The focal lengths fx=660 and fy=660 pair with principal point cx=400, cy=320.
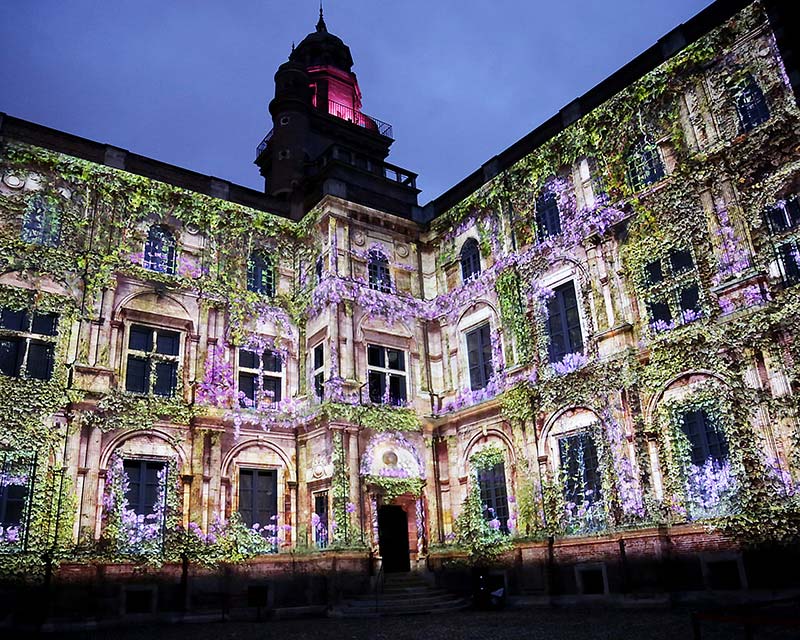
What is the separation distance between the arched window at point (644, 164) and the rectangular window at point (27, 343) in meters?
16.8

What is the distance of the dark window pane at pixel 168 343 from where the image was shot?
2033cm

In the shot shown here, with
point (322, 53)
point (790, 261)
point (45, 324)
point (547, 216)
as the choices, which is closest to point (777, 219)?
point (790, 261)

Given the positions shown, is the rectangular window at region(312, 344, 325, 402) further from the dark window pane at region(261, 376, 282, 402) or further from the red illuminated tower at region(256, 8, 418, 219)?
the red illuminated tower at region(256, 8, 418, 219)

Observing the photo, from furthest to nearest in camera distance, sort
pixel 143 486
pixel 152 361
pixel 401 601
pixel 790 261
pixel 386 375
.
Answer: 1. pixel 386 375
2. pixel 152 361
3. pixel 143 486
4. pixel 401 601
5. pixel 790 261

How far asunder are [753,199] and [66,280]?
18.4m

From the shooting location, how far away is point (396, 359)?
2270cm

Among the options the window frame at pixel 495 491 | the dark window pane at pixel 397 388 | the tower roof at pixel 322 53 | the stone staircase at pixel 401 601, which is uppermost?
the tower roof at pixel 322 53


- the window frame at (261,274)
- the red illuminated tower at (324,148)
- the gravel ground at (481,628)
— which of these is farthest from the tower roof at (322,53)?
the gravel ground at (481,628)

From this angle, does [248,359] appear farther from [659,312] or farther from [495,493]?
[659,312]

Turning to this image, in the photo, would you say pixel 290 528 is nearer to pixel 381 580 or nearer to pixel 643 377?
pixel 381 580

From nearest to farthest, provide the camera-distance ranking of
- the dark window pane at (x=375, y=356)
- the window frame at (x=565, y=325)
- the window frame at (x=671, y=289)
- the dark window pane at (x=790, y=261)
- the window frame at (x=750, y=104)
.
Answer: the dark window pane at (x=790, y=261) → the window frame at (x=750, y=104) → the window frame at (x=671, y=289) → the window frame at (x=565, y=325) → the dark window pane at (x=375, y=356)

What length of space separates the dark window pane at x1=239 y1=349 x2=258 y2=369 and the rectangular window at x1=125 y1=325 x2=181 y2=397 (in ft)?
6.62

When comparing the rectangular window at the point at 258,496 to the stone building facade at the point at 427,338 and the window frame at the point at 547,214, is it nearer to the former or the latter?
the stone building facade at the point at 427,338

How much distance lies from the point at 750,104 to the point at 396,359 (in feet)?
41.8
